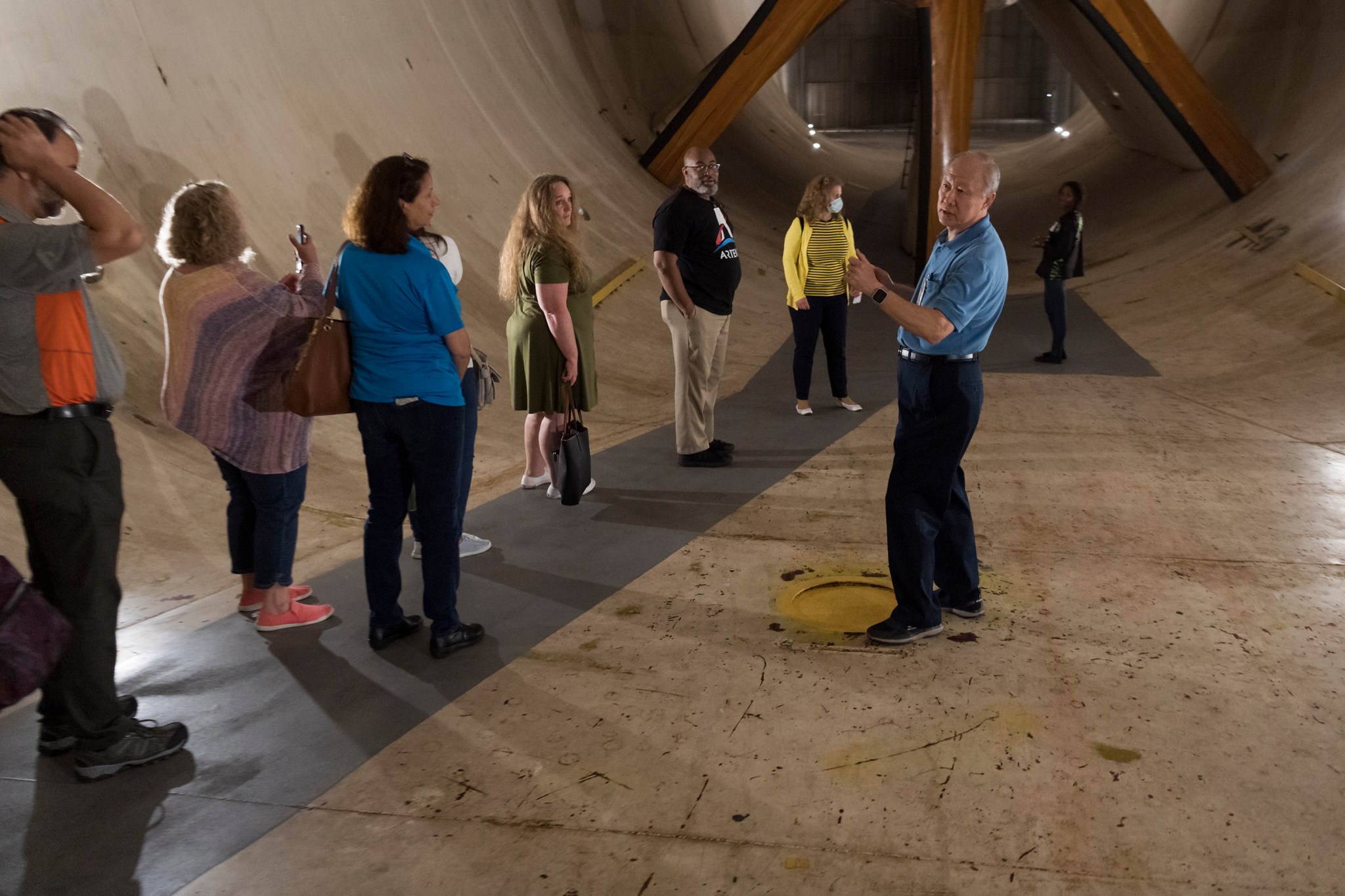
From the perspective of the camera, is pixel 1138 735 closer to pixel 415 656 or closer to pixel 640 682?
pixel 640 682

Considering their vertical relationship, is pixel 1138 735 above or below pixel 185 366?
below

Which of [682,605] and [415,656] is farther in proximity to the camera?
[682,605]

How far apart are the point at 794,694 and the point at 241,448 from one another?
Result: 208 centimetres

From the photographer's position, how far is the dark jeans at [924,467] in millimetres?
3145

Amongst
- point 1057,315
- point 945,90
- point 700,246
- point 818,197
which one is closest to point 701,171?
point 700,246

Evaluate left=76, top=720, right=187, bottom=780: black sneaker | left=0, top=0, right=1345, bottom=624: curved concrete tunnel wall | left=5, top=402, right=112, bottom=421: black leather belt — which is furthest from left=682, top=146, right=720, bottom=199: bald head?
left=76, top=720, right=187, bottom=780: black sneaker

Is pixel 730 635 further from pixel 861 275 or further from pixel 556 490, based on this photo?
pixel 556 490

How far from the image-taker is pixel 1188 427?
5859 mm

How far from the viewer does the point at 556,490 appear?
4.90 m

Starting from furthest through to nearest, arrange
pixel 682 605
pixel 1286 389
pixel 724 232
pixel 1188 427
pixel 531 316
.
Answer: pixel 1286 389 → pixel 1188 427 → pixel 724 232 → pixel 531 316 → pixel 682 605

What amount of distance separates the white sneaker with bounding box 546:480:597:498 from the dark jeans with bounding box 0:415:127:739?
2266mm

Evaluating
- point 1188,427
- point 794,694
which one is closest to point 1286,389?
point 1188,427

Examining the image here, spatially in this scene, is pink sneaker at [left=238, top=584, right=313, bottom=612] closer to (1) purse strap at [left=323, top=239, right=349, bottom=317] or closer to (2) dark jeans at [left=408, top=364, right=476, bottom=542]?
(2) dark jeans at [left=408, top=364, right=476, bottom=542]

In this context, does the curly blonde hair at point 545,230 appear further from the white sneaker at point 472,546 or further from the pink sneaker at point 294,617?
the pink sneaker at point 294,617
